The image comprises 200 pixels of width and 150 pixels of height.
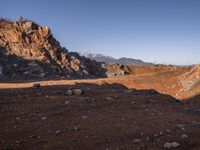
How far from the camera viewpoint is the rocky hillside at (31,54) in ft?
126

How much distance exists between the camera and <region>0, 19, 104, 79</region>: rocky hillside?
3831cm

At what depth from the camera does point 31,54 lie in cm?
4212

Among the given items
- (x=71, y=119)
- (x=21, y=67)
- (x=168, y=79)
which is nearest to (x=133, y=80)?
(x=168, y=79)

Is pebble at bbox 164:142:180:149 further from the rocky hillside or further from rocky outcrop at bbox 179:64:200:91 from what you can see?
the rocky hillside

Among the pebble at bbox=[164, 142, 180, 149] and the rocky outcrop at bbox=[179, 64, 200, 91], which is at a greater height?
the rocky outcrop at bbox=[179, 64, 200, 91]

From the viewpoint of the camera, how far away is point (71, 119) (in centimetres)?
1223

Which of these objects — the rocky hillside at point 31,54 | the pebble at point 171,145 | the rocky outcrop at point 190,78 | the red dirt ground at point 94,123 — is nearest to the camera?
the pebble at point 171,145

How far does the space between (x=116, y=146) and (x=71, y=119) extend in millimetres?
3496

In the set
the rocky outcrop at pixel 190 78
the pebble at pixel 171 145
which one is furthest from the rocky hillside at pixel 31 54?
the pebble at pixel 171 145

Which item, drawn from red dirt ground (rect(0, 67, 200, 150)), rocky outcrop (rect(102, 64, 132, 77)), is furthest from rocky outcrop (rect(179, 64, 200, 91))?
rocky outcrop (rect(102, 64, 132, 77))

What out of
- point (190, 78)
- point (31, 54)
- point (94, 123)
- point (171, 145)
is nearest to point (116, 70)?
point (31, 54)

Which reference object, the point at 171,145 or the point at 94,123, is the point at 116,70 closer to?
the point at 94,123

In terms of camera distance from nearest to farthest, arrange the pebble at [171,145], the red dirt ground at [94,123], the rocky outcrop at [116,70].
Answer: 1. the pebble at [171,145]
2. the red dirt ground at [94,123]
3. the rocky outcrop at [116,70]

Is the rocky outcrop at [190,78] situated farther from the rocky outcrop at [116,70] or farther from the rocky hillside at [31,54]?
the rocky outcrop at [116,70]
